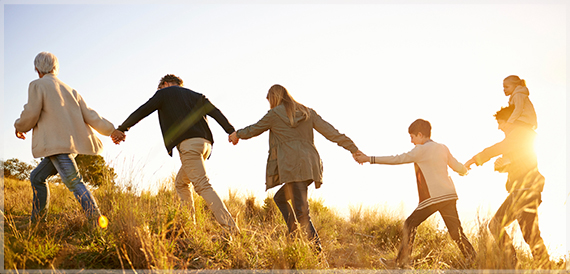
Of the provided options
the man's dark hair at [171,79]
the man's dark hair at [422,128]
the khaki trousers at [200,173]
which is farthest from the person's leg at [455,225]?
the man's dark hair at [171,79]

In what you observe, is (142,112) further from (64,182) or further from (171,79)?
(64,182)

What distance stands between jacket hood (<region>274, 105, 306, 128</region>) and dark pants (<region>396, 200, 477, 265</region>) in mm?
1702

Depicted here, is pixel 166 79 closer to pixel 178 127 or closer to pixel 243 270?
pixel 178 127

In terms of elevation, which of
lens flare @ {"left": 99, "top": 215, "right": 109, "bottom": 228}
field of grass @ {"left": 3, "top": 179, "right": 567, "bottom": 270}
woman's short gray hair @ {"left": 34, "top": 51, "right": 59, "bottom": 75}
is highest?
woman's short gray hair @ {"left": 34, "top": 51, "right": 59, "bottom": 75}

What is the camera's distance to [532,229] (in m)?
4.29

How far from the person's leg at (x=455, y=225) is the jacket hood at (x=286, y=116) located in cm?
188

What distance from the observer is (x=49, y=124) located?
470cm

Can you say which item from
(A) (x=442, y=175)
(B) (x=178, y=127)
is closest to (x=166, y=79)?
(B) (x=178, y=127)

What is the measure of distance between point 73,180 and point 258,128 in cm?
222

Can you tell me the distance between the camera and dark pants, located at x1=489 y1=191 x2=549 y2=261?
4184 millimetres

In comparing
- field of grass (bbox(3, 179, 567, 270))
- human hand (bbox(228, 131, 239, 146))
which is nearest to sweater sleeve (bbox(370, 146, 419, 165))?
field of grass (bbox(3, 179, 567, 270))

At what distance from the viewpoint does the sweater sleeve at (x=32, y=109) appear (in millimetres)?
4664

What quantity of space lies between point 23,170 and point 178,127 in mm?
10229

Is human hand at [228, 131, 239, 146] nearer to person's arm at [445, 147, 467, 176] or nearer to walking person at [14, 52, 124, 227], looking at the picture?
walking person at [14, 52, 124, 227]
